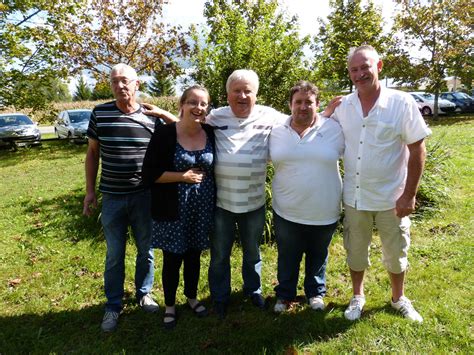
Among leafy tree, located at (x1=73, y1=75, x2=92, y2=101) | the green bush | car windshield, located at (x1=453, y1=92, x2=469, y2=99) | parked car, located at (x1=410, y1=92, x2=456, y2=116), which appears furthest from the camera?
leafy tree, located at (x1=73, y1=75, x2=92, y2=101)

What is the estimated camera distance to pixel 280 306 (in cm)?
347

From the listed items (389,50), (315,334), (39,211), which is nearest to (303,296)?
(315,334)

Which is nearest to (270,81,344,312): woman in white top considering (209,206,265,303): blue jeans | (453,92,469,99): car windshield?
(209,206,265,303): blue jeans

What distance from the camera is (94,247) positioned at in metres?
5.07

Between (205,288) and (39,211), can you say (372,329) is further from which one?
(39,211)

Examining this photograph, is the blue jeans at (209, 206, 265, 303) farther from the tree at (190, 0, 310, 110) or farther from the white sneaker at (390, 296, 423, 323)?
the tree at (190, 0, 310, 110)

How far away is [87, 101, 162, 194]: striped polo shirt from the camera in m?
3.11

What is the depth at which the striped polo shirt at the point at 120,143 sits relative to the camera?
311 cm

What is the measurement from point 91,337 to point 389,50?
21.1 metres

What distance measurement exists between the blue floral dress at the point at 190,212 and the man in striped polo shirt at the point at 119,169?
0.37 metres

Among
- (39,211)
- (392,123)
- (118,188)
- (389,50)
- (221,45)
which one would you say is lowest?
(39,211)

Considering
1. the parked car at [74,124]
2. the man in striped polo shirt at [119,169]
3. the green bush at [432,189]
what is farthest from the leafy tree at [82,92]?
the man in striped polo shirt at [119,169]

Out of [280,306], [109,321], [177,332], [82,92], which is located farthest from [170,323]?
[82,92]

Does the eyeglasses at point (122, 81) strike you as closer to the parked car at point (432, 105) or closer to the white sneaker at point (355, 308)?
the white sneaker at point (355, 308)
